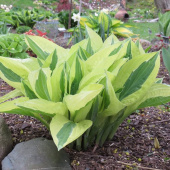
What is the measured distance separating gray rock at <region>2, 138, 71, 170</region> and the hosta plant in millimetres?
143

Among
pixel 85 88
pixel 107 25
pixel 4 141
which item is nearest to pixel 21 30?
pixel 107 25

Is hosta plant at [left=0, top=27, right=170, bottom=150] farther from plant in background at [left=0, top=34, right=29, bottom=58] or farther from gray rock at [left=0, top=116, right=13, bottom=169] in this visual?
plant in background at [left=0, top=34, right=29, bottom=58]

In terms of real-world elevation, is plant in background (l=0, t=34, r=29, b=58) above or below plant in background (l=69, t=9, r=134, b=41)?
below

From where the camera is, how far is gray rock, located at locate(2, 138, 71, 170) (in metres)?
1.43

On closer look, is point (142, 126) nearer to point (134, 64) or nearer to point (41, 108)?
point (134, 64)

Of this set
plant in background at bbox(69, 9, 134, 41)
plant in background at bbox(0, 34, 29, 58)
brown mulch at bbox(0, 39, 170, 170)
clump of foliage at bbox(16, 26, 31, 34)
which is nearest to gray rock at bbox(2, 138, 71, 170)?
brown mulch at bbox(0, 39, 170, 170)

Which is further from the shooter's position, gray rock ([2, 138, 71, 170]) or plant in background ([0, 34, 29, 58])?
plant in background ([0, 34, 29, 58])

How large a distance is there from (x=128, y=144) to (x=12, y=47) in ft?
7.60

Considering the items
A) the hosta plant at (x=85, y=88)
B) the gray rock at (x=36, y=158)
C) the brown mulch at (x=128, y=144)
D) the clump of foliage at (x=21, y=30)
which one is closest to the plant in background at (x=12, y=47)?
the brown mulch at (x=128, y=144)

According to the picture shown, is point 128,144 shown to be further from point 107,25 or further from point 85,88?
point 107,25

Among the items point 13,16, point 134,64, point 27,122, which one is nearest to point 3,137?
point 27,122

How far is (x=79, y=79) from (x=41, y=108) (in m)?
0.27

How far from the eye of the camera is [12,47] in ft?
11.5

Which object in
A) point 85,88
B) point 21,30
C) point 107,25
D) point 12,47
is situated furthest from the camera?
point 21,30
